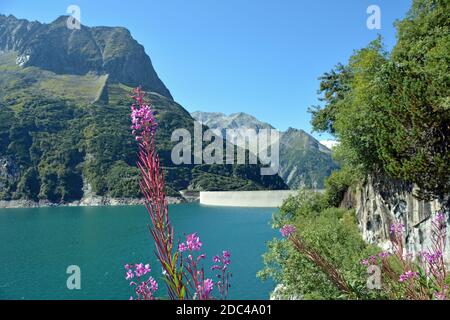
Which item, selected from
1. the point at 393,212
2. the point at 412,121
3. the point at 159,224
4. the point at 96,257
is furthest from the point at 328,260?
the point at 96,257

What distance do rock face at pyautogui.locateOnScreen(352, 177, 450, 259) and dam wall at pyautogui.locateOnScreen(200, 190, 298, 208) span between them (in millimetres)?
94893

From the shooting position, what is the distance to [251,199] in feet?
441

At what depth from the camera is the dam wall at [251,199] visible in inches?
5094

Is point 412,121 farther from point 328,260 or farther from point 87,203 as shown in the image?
point 87,203

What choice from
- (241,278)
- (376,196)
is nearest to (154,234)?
(376,196)

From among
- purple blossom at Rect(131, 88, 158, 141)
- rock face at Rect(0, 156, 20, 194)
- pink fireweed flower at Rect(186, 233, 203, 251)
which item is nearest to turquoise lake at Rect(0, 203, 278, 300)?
pink fireweed flower at Rect(186, 233, 203, 251)

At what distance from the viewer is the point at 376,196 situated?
81.8 feet

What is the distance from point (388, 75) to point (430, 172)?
5497 millimetres

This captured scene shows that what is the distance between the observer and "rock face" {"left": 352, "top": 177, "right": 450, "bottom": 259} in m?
17.4

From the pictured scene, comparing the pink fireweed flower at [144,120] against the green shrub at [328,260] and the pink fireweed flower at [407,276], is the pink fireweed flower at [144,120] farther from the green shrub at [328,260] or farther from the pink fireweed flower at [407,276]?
the green shrub at [328,260]

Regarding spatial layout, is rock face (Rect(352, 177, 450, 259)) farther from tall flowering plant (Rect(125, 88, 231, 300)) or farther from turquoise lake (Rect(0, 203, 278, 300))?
tall flowering plant (Rect(125, 88, 231, 300))

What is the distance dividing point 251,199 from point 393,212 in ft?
370

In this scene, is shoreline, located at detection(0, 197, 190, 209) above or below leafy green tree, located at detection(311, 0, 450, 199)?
below

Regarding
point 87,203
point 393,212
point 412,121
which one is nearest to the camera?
point 412,121
